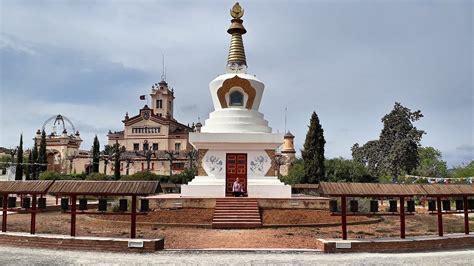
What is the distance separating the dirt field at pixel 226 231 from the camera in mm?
15719

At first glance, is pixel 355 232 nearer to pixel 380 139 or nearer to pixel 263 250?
pixel 263 250

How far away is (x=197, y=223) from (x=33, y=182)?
23.9 ft

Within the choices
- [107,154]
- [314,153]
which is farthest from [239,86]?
[107,154]

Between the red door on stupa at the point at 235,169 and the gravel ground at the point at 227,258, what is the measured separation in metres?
12.8

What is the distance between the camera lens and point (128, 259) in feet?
41.3

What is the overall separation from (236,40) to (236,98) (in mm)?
4670

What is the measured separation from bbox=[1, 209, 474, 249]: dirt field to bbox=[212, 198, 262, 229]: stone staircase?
0.52 meters

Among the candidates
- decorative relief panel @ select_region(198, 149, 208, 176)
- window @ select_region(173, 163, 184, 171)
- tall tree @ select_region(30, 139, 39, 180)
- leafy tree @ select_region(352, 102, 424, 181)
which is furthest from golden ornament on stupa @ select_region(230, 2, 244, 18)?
window @ select_region(173, 163, 184, 171)

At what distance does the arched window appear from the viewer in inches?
1146

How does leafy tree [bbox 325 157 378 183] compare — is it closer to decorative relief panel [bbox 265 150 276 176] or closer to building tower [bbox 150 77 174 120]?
decorative relief panel [bbox 265 150 276 176]

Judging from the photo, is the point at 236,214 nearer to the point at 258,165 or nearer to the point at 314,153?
the point at 258,165

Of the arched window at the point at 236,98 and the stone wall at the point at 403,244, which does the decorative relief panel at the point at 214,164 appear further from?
the stone wall at the point at 403,244

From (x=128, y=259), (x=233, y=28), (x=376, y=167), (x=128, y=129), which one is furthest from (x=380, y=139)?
(x=128, y=259)

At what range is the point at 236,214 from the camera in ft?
69.3
